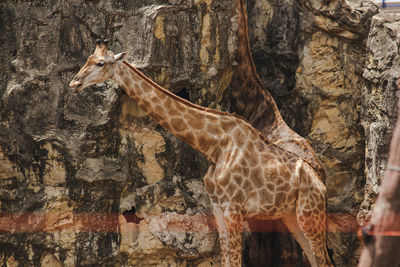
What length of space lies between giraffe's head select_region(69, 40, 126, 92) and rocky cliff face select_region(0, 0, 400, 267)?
797 millimetres

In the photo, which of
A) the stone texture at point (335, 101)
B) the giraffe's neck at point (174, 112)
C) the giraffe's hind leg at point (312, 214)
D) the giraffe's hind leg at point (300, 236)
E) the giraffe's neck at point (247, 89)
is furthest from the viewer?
the stone texture at point (335, 101)

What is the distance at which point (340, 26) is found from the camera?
588 centimetres

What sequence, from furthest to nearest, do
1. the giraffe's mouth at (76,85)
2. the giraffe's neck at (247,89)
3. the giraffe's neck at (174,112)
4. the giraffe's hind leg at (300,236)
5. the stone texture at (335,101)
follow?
the stone texture at (335,101) → the giraffe's neck at (247,89) → the giraffe's hind leg at (300,236) → the giraffe's neck at (174,112) → the giraffe's mouth at (76,85)

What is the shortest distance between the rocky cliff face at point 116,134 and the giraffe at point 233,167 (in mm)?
751

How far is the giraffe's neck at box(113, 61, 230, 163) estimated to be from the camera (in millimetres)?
4648

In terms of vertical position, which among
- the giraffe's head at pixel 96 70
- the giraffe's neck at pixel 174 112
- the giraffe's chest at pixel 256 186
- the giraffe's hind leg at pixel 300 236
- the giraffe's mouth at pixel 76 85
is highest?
the giraffe's head at pixel 96 70

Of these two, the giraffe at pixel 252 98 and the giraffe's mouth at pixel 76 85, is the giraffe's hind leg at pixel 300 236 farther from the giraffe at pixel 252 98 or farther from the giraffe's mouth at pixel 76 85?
the giraffe's mouth at pixel 76 85

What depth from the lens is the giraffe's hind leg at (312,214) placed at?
483 cm

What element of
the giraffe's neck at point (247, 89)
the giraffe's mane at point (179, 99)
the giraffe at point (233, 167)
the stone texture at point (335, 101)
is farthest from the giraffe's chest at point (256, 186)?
the stone texture at point (335, 101)

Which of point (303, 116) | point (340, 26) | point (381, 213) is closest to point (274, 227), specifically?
point (303, 116)

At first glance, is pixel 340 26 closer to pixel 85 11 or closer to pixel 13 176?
pixel 85 11

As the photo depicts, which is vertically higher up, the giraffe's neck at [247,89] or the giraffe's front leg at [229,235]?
the giraffe's neck at [247,89]

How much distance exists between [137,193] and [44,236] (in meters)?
0.91

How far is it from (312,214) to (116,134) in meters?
1.93
